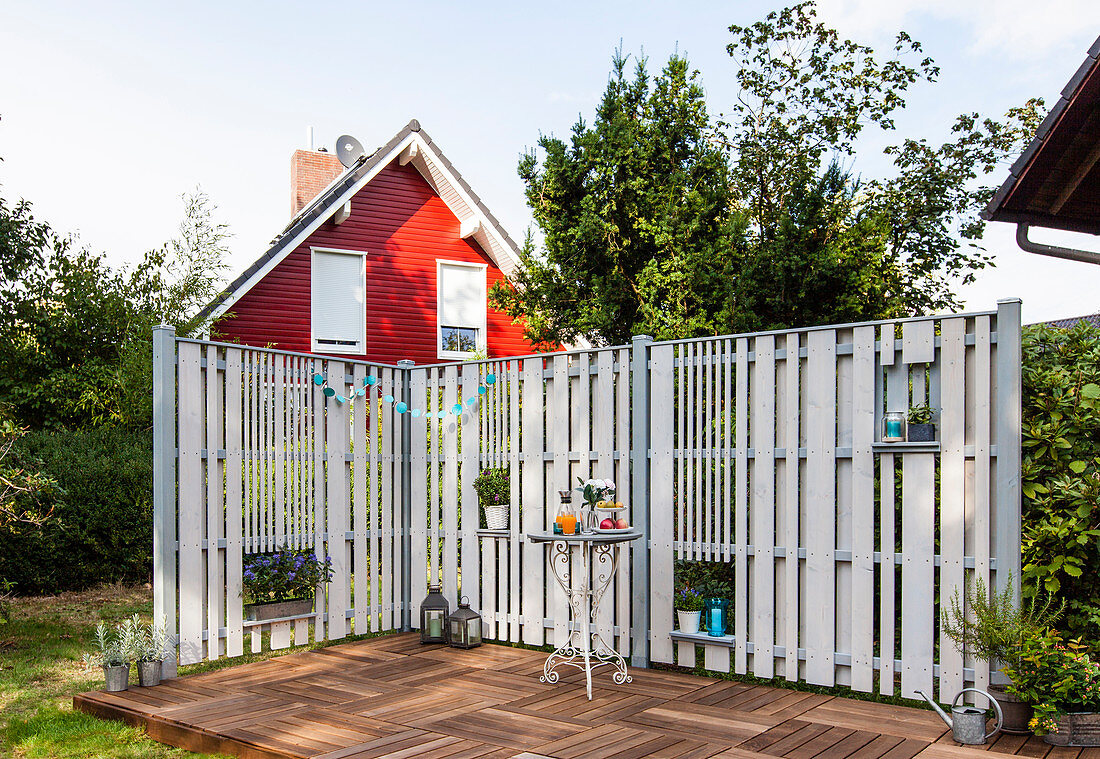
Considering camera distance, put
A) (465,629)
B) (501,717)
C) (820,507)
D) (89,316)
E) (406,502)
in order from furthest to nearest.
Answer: (89,316) < (406,502) < (465,629) < (820,507) < (501,717)

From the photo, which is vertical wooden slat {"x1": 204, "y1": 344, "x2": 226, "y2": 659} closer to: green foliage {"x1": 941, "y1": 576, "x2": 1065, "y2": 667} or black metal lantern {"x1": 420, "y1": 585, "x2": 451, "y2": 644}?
black metal lantern {"x1": 420, "y1": 585, "x2": 451, "y2": 644}

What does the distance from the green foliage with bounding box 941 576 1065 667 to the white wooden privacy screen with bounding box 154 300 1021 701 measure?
0.29 feet

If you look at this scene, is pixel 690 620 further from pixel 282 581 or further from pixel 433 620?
pixel 282 581

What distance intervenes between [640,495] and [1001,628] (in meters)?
2.12

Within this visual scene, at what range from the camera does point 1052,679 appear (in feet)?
12.5

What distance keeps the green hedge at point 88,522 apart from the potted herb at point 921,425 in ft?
23.7

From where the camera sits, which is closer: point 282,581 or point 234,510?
point 234,510

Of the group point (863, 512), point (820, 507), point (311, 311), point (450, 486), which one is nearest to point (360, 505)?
point (450, 486)

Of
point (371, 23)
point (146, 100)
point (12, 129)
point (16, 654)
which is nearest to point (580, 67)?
point (371, 23)

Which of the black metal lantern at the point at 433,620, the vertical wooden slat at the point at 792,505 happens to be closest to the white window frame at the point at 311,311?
the black metal lantern at the point at 433,620

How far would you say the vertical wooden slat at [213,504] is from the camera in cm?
527

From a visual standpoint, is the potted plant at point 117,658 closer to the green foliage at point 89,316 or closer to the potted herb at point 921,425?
the potted herb at point 921,425

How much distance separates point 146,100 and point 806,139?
9.08m

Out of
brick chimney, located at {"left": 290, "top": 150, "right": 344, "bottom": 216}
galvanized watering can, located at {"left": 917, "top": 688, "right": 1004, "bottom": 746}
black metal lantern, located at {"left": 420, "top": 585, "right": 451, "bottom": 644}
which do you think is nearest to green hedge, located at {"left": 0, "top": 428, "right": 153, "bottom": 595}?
black metal lantern, located at {"left": 420, "top": 585, "right": 451, "bottom": 644}
